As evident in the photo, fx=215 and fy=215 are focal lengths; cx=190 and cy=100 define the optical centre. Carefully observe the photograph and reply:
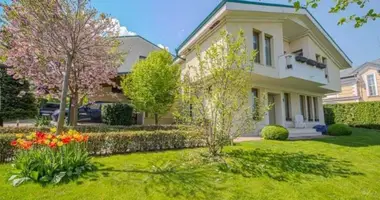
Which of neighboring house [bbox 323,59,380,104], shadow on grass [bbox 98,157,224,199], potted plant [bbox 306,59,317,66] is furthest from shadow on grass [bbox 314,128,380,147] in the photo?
neighboring house [bbox 323,59,380,104]

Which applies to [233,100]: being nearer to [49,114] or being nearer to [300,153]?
[300,153]

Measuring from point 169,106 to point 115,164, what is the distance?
30.6ft

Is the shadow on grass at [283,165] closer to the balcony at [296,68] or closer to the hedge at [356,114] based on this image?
the balcony at [296,68]

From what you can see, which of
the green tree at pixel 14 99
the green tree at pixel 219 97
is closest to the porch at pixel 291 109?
the green tree at pixel 219 97

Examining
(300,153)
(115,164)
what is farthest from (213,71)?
(300,153)

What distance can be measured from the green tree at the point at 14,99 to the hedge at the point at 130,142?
10.4m

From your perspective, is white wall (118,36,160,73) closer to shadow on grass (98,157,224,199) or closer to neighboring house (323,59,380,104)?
shadow on grass (98,157,224,199)

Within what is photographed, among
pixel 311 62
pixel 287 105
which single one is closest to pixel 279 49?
pixel 311 62

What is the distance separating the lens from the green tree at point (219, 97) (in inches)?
256

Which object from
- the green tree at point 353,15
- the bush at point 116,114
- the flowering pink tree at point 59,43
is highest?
the flowering pink tree at point 59,43

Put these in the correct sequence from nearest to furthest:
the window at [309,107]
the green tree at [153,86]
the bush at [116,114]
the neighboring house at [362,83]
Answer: the green tree at [153,86]
the bush at [116,114]
the window at [309,107]
the neighboring house at [362,83]

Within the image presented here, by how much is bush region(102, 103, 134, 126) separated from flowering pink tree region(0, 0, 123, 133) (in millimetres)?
3099

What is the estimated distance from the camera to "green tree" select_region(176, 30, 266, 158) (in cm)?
651

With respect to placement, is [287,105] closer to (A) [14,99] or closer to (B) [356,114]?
(B) [356,114]
